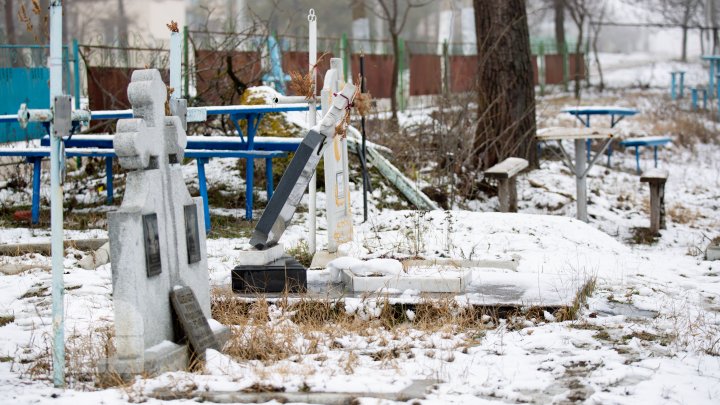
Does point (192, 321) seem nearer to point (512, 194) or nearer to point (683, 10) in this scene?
point (512, 194)

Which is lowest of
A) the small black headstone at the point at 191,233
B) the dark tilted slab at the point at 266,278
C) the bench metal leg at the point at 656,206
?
the bench metal leg at the point at 656,206

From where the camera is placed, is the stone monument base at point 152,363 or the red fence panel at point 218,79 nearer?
the stone monument base at point 152,363

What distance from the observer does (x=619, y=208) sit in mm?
11922

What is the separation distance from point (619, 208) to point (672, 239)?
1880 mm

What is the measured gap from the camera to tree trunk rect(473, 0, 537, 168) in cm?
1206

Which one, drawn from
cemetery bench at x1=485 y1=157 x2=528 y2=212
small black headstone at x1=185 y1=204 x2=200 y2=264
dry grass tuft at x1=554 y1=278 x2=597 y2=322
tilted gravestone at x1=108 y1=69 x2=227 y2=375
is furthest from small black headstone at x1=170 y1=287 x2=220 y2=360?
cemetery bench at x1=485 y1=157 x2=528 y2=212

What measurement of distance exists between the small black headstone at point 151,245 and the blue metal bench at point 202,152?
14.5 feet

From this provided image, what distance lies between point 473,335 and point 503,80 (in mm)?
7455

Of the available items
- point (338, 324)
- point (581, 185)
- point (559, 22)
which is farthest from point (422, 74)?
point (338, 324)

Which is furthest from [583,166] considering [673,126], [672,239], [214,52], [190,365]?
[673,126]

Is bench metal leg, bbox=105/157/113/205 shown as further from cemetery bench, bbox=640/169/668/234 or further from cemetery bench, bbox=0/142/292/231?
cemetery bench, bbox=640/169/668/234

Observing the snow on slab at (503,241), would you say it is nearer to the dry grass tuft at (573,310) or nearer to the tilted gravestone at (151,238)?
the dry grass tuft at (573,310)

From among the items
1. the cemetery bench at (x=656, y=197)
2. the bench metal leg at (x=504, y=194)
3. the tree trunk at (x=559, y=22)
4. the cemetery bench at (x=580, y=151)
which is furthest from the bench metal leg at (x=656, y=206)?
the tree trunk at (x=559, y=22)

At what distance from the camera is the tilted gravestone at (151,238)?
13.8 feet
